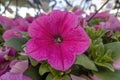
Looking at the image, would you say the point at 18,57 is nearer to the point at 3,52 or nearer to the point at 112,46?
the point at 3,52

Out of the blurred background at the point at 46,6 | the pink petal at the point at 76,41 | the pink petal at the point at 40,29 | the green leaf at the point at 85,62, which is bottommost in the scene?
the green leaf at the point at 85,62

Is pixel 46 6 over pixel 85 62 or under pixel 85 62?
over

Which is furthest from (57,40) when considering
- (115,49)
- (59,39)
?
(115,49)

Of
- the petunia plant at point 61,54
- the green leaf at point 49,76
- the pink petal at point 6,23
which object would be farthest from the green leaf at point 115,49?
the pink petal at point 6,23

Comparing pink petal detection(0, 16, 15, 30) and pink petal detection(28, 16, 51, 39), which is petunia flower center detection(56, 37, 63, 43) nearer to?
pink petal detection(28, 16, 51, 39)

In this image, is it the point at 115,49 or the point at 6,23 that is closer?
the point at 115,49

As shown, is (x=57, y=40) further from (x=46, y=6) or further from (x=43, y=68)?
(x=46, y=6)

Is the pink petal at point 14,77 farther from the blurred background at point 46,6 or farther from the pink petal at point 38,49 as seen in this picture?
the blurred background at point 46,6
